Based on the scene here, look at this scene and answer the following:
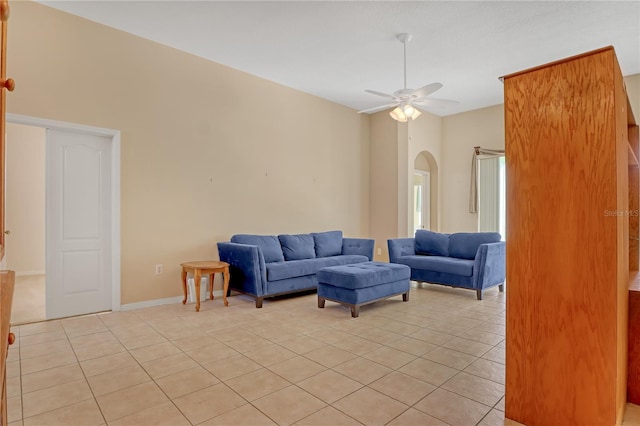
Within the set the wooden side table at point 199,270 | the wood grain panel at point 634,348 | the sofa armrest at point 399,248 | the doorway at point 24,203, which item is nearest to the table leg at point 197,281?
the wooden side table at point 199,270

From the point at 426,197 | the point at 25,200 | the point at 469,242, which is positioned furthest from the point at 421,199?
the point at 25,200

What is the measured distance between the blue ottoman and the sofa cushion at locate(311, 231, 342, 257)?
1353mm

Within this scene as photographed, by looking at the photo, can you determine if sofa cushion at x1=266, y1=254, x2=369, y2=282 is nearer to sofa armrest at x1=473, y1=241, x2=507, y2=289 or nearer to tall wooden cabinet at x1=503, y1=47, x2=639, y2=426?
sofa armrest at x1=473, y1=241, x2=507, y2=289

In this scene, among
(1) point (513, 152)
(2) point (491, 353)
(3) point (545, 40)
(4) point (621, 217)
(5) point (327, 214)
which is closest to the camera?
(4) point (621, 217)

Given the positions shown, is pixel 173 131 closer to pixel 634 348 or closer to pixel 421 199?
pixel 634 348

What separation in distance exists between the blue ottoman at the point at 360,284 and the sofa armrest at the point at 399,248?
1149 mm

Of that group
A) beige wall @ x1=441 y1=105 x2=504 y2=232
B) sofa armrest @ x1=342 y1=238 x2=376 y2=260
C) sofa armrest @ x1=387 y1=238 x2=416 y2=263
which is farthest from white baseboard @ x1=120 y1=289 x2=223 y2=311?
beige wall @ x1=441 y1=105 x2=504 y2=232

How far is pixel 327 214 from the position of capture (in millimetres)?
6602

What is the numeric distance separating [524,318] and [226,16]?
3856 millimetres

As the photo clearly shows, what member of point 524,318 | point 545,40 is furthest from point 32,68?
point 545,40

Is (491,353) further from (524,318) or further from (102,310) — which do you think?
(102,310)

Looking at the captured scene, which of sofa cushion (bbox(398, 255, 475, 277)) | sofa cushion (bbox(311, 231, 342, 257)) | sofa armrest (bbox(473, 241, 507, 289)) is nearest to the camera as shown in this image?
sofa armrest (bbox(473, 241, 507, 289))

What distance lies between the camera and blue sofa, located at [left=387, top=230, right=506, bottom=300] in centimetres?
480

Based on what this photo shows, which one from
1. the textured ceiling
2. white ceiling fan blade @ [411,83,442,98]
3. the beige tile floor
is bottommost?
the beige tile floor
